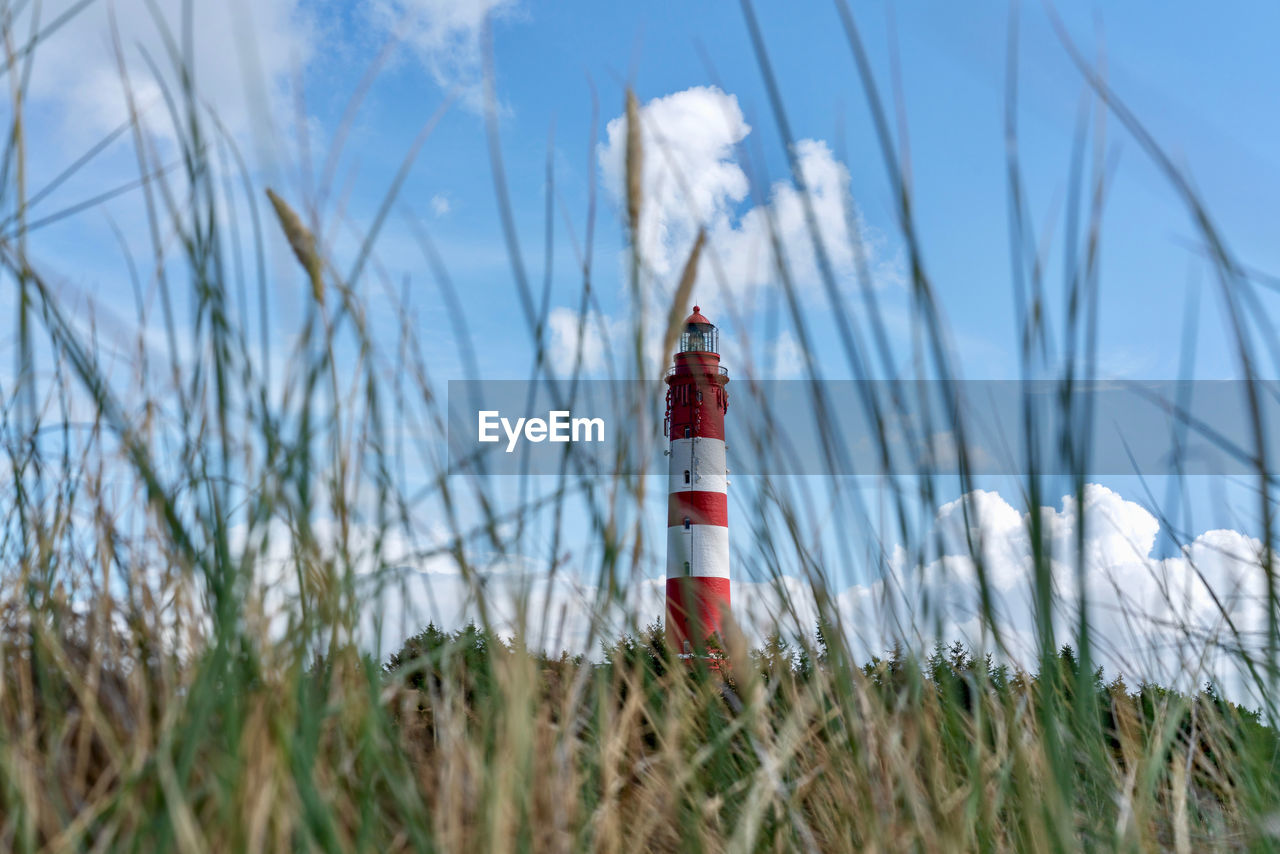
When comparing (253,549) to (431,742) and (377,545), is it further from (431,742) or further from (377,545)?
(431,742)

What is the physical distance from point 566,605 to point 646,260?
519mm

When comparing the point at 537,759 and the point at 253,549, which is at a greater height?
the point at 253,549

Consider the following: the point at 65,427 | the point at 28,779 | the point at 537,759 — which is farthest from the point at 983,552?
the point at 65,427

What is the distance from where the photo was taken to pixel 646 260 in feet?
4.09

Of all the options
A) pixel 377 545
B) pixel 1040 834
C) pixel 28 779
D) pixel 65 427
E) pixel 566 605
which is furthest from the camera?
pixel 65 427

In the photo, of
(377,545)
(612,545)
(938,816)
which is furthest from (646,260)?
(938,816)

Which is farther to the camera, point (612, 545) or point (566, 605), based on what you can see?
point (566, 605)

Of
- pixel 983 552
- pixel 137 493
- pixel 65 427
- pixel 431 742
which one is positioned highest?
pixel 65 427

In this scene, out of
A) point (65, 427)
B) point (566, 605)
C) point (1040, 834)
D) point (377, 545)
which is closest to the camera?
point (1040, 834)

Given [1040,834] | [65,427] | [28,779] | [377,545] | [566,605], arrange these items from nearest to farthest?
1. [28,779]
2. [1040,834]
3. [377,545]
4. [566,605]
5. [65,427]

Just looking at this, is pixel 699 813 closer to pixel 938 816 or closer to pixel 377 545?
pixel 938 816

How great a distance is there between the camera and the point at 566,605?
144cm

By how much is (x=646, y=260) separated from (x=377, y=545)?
483 mm

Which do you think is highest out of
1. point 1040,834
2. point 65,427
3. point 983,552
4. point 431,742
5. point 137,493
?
point 65,427
